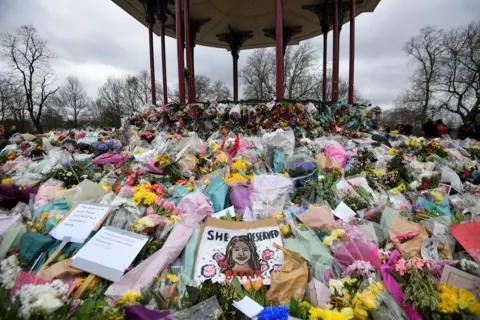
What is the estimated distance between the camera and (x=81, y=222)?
6.73 ft

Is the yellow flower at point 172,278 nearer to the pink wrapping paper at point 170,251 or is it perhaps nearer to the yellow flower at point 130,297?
the pink wrapping paper at point 170,251

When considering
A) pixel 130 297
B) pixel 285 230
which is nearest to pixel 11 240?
pixel 130 297

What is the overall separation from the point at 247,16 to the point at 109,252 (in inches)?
404

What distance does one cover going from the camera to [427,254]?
1.77 metres

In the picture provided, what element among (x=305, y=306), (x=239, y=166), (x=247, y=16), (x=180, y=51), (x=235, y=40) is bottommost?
(x=305, y=306)

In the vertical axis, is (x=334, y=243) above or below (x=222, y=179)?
below

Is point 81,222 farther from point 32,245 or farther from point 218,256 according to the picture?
point 218,256

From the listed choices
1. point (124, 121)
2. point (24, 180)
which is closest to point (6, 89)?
point (124, 121)

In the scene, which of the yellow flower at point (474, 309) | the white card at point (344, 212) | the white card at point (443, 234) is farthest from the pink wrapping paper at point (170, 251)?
the white card at point (443, 234)

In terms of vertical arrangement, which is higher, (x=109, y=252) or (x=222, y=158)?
(x=222, y=158)

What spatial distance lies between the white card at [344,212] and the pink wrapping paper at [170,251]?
1152mm

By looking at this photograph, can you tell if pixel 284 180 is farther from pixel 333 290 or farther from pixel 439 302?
pixel 439 302

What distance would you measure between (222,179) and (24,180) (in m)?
2.43

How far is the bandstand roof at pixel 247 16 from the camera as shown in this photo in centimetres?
896
